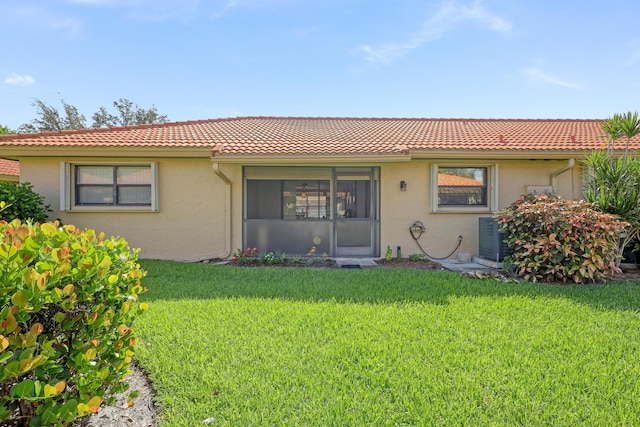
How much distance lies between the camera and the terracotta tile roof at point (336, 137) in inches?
343

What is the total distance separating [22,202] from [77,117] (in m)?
33.8

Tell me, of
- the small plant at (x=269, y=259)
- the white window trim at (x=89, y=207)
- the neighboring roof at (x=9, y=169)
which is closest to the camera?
the small plant at (x=269, y=259)

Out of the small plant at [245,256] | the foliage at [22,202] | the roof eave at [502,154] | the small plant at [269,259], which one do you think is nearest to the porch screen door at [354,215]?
the roof eave at [502,154]

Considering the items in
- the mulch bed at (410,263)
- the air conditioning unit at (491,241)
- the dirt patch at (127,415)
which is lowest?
the dirt patch at (127,415)

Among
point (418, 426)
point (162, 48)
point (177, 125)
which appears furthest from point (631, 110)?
point (162, 48)

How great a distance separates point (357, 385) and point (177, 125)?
480 inches

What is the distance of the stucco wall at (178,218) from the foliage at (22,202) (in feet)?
2.49

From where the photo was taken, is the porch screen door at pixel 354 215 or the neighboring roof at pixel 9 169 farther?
the neighboring roof at pixel 9 169

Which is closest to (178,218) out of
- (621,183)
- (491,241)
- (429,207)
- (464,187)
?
(429,207)

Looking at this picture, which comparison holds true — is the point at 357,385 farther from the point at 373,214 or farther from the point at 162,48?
the point at 162,48

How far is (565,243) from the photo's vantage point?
6.48 m

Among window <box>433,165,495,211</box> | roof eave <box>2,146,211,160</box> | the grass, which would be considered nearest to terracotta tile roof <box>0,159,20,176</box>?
roof eave <box>2,146,211,160</box>

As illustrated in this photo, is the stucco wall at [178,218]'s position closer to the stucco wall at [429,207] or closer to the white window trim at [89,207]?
the white window trim at [89,207]

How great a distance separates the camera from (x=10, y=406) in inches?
65.4
